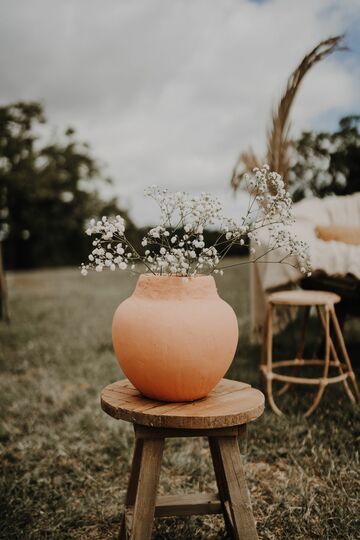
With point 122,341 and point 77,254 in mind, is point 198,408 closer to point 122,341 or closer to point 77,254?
point 122,341

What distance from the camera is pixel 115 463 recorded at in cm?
274

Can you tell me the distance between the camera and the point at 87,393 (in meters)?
3.85

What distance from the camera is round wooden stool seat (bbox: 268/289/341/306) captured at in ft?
10.4

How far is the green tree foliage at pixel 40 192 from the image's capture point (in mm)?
23234

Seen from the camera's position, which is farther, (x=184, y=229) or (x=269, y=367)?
(x=269, y=367)

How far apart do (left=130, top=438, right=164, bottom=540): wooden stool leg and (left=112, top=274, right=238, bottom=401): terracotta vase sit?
17 cm

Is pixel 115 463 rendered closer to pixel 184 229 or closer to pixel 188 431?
pixel 188 431

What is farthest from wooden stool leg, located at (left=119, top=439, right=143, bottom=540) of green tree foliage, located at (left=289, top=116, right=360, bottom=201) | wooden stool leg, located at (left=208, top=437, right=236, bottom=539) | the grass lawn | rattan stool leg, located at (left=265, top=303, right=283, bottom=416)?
green tree foliage, located at (left=289, top=116, right=360, bottom=201)

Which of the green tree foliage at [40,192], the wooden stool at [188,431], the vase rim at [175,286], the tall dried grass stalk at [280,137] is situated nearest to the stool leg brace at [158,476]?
the wooden stool at [188,431]

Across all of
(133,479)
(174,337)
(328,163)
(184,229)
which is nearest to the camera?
(174,337)

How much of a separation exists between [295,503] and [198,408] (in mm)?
950

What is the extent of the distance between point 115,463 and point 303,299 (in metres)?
1.46

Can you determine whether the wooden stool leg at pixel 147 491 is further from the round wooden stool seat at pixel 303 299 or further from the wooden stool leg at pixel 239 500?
the round wooden stool seat at pixel 303 299

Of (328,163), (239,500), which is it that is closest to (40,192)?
(328,163)
